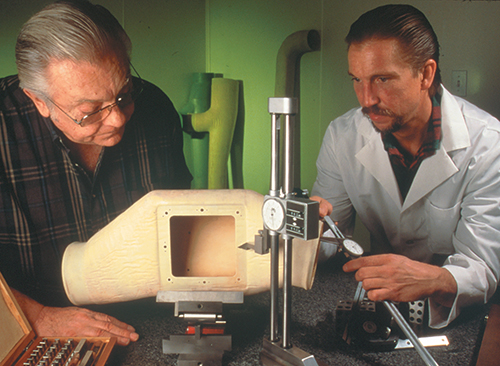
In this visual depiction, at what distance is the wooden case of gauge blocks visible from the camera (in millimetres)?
833

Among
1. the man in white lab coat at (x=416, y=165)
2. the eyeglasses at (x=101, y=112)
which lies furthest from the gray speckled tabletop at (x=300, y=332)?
the eyeglasses at (x=101, y=112)

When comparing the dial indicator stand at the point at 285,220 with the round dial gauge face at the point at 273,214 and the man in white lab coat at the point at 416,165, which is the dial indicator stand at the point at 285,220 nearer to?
the round dial gauge face at the point at 273,214

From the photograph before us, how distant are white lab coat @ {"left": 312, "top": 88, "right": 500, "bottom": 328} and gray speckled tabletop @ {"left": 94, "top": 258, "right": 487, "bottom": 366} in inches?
4.4

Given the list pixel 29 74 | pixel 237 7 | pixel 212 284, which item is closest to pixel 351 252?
pixel 212 284

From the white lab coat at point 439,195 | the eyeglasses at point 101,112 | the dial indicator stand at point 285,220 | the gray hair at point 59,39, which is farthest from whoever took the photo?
the white lab coat at point 439,195

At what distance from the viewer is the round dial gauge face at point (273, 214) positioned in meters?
0.79

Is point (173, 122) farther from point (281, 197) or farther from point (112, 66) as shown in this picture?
point (281, 197)

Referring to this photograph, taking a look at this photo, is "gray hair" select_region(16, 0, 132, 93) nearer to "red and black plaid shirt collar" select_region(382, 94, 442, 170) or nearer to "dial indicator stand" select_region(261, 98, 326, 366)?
"dial indicator stand" select_region(261, 98, 326, 366)

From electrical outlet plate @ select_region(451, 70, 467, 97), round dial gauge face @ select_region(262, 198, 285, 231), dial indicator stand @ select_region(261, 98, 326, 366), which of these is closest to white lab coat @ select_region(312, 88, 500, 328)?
electrical outlet plate @ select_region(451, 70, 467, 97)

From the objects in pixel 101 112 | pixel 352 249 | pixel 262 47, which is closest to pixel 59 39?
pixel 101 112

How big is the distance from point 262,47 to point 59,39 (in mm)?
1710

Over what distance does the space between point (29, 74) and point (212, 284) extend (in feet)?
2.67

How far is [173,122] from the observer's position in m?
1.70

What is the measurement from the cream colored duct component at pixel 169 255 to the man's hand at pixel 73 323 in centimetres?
5
